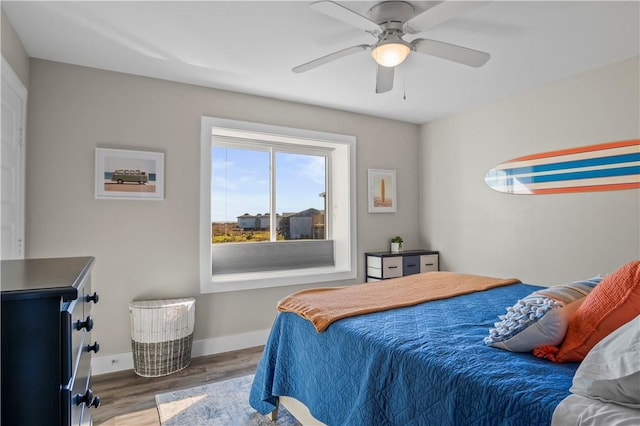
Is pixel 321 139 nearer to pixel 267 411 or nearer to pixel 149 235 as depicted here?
pixel 149 235

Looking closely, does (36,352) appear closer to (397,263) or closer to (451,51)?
(451,51)

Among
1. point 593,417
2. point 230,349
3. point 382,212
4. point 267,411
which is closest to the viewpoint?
point 593,417

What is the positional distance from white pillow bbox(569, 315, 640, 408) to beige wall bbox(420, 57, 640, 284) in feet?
8.02

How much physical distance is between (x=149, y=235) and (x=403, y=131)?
3276mm

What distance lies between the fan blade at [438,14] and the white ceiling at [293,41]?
0.13 metres

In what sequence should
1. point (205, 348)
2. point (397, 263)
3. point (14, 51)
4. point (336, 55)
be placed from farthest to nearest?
point (397, 263) → point (205, 348) → point (14, 51) → point (336, 55)

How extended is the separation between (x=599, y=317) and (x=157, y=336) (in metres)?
2.85

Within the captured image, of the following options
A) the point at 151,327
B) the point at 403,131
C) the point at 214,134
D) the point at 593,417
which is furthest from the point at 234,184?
the point at 593,417

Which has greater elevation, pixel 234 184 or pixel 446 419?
pixel 234 184

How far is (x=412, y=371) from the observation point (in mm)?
1315

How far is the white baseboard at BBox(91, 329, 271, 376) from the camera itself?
297 centimetres

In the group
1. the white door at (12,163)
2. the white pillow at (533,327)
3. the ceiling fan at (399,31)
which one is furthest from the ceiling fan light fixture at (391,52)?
the white door at (12,163)

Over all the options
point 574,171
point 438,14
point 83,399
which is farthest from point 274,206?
point 83,399

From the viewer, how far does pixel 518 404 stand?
1.02 m
